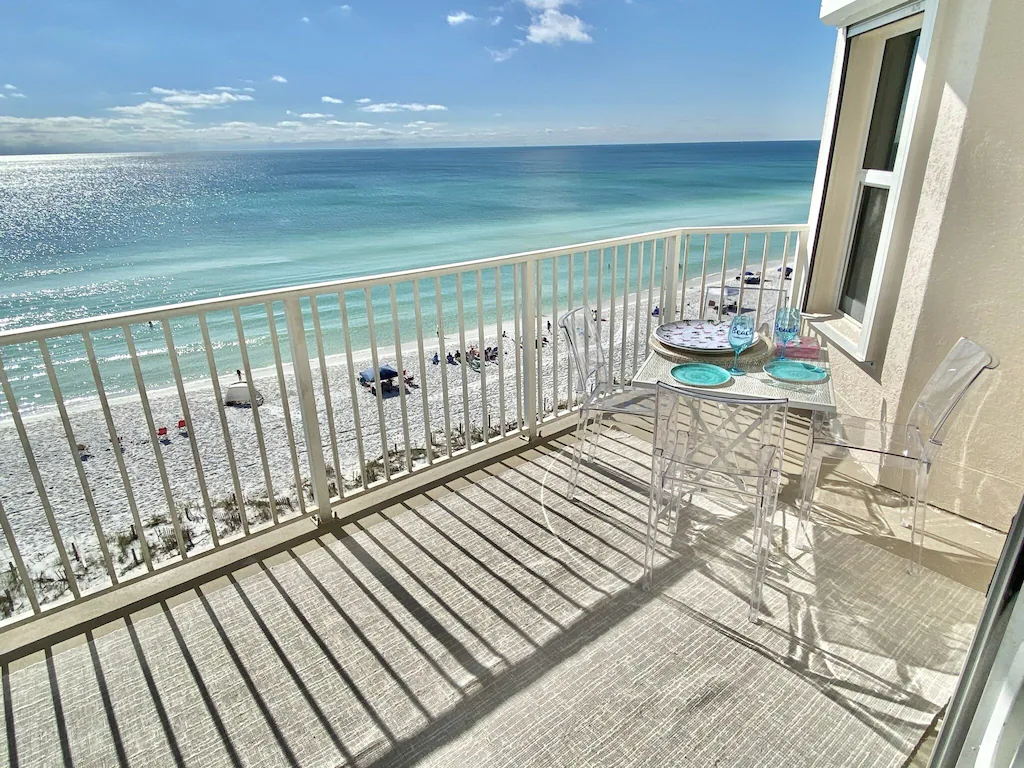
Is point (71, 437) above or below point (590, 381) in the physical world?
above

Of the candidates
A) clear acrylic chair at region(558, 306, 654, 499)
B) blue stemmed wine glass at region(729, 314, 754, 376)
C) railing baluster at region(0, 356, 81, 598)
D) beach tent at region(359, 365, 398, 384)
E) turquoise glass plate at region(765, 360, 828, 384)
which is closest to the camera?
railing baluster at region(0, 356, 81, 598)

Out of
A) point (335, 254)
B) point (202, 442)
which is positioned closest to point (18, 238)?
point (335, 254)

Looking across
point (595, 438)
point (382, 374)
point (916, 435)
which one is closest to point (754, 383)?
point (916, 435)

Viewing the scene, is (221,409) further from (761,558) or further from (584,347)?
(761,558)

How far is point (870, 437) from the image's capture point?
2.57 metres

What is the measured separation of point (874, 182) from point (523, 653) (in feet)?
9.66

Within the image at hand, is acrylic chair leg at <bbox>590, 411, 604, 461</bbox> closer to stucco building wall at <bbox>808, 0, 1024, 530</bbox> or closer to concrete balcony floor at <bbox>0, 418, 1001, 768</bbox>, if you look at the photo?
concrete balcony floor at <bbox>0, 418, 1001, 768</bbox>

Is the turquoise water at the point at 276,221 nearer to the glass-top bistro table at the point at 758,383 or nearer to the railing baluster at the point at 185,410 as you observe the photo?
the railing baluster at the point at 185,410

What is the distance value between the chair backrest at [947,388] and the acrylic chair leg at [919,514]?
92 millimetres

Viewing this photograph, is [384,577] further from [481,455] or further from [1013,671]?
[1013,671]

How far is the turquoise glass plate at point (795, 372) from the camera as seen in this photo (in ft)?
7.83

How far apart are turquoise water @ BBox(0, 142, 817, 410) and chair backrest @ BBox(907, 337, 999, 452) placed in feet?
40.0

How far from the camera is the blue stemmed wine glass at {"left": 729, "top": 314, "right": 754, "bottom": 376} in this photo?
2.50 metres

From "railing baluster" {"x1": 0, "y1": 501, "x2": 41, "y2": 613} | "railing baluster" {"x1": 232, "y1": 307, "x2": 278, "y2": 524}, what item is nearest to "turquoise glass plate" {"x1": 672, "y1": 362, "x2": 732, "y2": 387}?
"railing baluster" {"x1": 232, "y1": 307, "x2": 278, "y2": 524}
